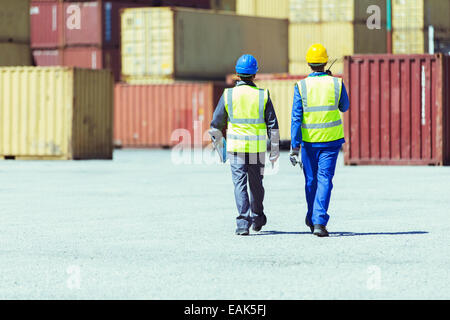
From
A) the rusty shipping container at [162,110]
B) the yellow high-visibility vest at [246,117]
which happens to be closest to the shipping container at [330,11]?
the rusty shipping container at [162,110]

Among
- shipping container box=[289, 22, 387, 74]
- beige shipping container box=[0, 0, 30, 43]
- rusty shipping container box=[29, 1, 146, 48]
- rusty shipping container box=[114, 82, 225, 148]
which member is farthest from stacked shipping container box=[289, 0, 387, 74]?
beige shipping container box=[0, 0, 30, 43]

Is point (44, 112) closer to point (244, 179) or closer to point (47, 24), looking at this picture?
point (47, 24)

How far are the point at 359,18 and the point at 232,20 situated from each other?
475 cm

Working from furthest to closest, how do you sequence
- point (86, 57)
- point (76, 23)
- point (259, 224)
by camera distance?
point (76, 23), point (86, 57), point (259, 224)

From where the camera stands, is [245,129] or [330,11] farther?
[330,11]

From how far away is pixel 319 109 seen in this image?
32.1ft

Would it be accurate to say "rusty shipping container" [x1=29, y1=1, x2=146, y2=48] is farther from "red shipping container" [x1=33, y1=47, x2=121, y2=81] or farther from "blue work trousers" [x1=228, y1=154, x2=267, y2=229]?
"blue work trousers" [x1=228, y1=154, x2=267, y2=229]

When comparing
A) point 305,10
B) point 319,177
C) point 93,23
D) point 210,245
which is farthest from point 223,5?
point 210,245

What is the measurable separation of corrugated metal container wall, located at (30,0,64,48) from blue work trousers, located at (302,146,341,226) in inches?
1281

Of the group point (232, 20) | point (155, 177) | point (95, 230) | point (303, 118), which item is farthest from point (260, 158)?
point (232, 20)

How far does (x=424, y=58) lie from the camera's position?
24266 mm

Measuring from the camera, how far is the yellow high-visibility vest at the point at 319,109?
9.73 metres

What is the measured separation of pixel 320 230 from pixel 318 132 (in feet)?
2.92

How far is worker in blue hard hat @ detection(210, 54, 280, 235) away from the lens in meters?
9.79
